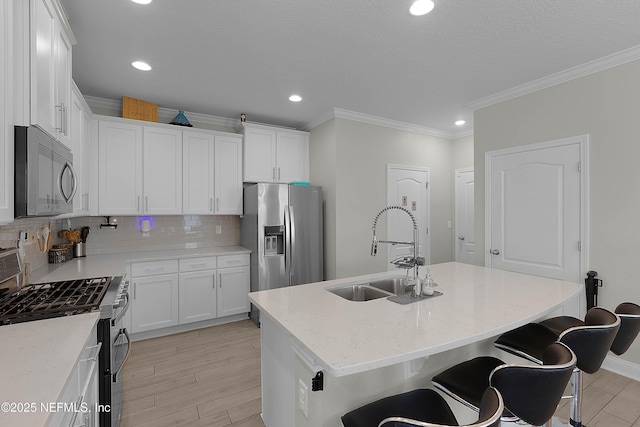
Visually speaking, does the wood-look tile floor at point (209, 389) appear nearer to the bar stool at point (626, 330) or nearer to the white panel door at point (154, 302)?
the white panel door at point (154, 302)

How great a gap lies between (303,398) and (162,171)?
10.2ft

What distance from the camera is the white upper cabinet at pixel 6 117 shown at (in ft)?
3.66

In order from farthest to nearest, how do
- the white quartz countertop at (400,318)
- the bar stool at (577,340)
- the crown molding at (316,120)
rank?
the crown molding at (316,120), the bar stool at (577,340), the white quartz countertop at (400,318)

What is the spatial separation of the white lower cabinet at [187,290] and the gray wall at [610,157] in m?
3.63

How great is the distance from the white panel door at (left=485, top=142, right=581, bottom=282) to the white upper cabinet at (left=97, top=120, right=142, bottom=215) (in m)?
4.04

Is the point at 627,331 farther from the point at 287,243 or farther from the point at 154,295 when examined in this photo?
the point at 154,295

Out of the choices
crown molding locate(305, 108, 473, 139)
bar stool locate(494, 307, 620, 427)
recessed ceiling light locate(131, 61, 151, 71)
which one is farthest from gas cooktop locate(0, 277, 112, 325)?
crown molding locate(305, 108, 473, 139)

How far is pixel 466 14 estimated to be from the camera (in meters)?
1.98

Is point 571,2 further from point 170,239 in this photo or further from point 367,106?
point 170,239

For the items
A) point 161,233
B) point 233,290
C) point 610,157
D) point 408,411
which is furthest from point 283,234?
point 610,157

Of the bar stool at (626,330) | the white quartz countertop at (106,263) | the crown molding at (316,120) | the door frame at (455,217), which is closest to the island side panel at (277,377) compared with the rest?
the white quartz countertop at (106,263)

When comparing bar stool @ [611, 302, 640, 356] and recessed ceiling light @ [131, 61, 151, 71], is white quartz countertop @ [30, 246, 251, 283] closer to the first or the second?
recessed ceiling light @ [131, 61, 151, 71]

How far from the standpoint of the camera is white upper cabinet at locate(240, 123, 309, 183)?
398cm

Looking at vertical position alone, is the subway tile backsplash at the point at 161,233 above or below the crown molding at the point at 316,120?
below
